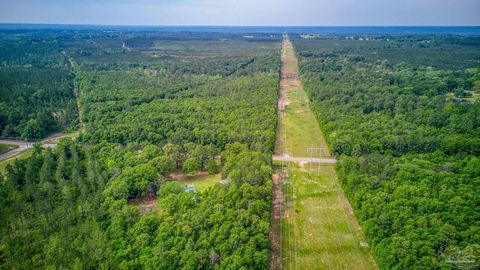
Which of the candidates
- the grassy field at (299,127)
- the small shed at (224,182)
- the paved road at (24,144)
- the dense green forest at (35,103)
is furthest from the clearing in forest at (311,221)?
the dense green forest at (35,103)

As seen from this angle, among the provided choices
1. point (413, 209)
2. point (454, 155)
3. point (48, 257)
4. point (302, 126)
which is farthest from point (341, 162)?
point (48, 257)

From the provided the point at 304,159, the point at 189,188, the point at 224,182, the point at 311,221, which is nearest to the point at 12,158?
the point at 189,188

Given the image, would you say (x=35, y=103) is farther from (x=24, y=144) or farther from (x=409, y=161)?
(x=409, y=161)

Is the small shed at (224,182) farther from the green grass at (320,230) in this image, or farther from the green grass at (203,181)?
the green grass at (320,230)

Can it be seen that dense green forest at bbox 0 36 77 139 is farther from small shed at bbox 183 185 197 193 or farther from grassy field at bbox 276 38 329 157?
grassy field at bbox 276 38 329 157

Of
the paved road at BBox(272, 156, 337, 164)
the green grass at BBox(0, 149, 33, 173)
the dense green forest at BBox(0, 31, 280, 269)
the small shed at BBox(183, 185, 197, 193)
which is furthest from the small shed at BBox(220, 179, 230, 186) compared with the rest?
the green grass at BBox(0, 149, 33, 173)

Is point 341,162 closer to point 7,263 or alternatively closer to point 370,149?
point 370,149
